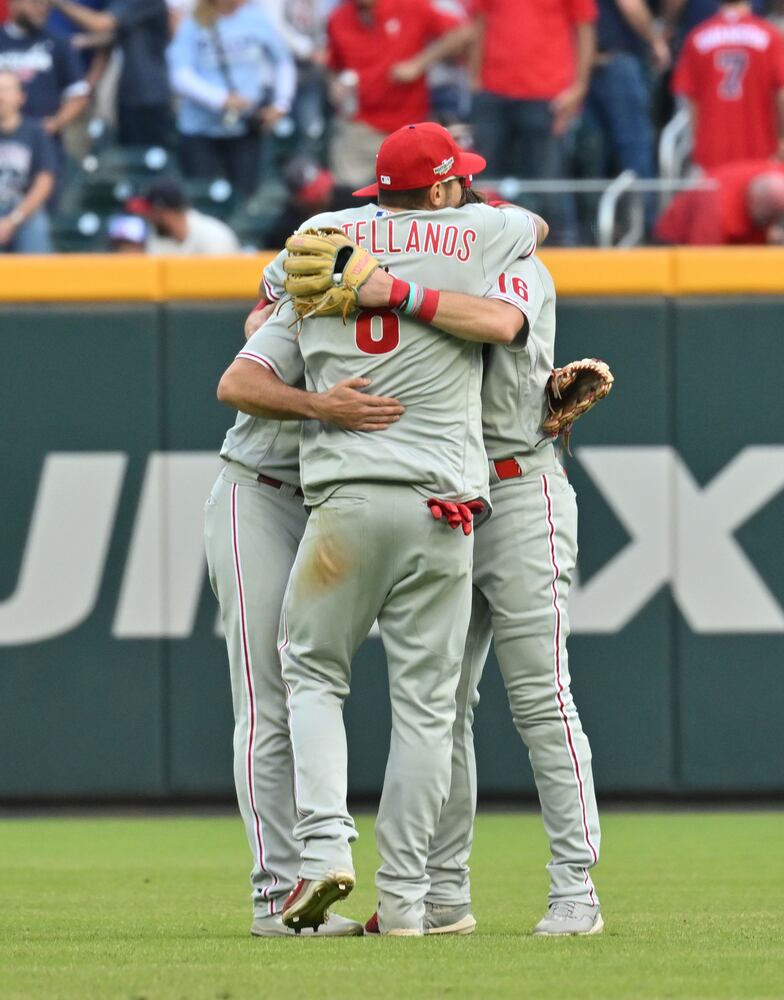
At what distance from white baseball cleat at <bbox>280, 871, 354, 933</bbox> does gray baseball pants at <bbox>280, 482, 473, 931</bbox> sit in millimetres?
77

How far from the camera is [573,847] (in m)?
4.48

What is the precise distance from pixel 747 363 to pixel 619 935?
13.2 feet

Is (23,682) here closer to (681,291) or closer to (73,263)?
(73,263)

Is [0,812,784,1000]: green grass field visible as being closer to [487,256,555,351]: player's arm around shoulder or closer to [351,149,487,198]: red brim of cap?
[487,256,555,351]: player's arm around shoulder

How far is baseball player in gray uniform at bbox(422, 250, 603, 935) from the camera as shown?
14.7 ft

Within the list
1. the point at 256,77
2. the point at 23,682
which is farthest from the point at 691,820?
the point at 256,77

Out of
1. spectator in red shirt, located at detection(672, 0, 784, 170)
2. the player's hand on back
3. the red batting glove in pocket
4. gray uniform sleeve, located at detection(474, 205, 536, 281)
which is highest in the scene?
spectator in red shirt, located at detection(672, 0, 784, 170)

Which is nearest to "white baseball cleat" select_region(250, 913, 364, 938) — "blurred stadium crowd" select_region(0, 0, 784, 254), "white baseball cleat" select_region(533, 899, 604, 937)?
"white baseball cleat" select_region(533, 899, 604, 937)

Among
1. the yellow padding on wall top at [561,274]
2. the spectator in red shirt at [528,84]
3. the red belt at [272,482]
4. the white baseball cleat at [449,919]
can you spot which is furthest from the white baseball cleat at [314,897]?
the spectator in red shirt at [528,84]

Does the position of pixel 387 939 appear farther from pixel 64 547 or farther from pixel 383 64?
pixel 383 64

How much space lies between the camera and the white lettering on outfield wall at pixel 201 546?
8.01 meters

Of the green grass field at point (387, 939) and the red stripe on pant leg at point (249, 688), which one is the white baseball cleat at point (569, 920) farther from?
the red stripe on pant leg at point (249, 688)

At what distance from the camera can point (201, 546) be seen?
8062mm

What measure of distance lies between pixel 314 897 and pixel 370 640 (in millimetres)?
3851
